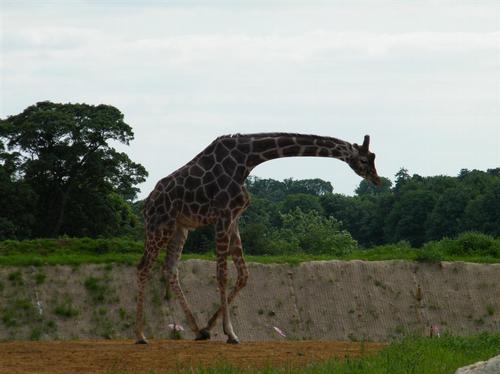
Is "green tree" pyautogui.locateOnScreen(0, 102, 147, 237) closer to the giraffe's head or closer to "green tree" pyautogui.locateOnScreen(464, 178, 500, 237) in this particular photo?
"green tree" pyautogui.locateOnScreen(464, 178, 500, 237)

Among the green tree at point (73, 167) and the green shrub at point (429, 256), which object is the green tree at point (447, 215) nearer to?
the green tree at point (73, 167)

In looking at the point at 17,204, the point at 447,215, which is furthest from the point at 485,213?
the point at 17,204

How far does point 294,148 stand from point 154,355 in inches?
194

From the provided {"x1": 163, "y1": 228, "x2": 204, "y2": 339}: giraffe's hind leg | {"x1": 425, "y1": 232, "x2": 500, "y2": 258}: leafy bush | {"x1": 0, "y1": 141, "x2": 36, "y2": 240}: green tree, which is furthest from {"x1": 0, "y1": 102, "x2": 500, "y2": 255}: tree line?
{"x1": 163, "y1": 228, "x2": 204, "y2": 339}: giraffe's hind leg

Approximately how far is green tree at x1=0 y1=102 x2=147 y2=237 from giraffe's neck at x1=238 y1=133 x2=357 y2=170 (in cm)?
3688

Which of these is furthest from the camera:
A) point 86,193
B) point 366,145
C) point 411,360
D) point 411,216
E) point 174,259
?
point 411,216

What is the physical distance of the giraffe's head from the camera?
21.4 meters

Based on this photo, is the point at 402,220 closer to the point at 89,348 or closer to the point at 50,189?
the point at 50,189

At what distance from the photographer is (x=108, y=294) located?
30219mm

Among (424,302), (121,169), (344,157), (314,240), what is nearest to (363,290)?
(424,302)

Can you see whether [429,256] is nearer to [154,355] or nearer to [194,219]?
[194,219]

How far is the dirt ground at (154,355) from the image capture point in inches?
685

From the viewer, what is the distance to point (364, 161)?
846 inches

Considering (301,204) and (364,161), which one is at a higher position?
(301,204)
